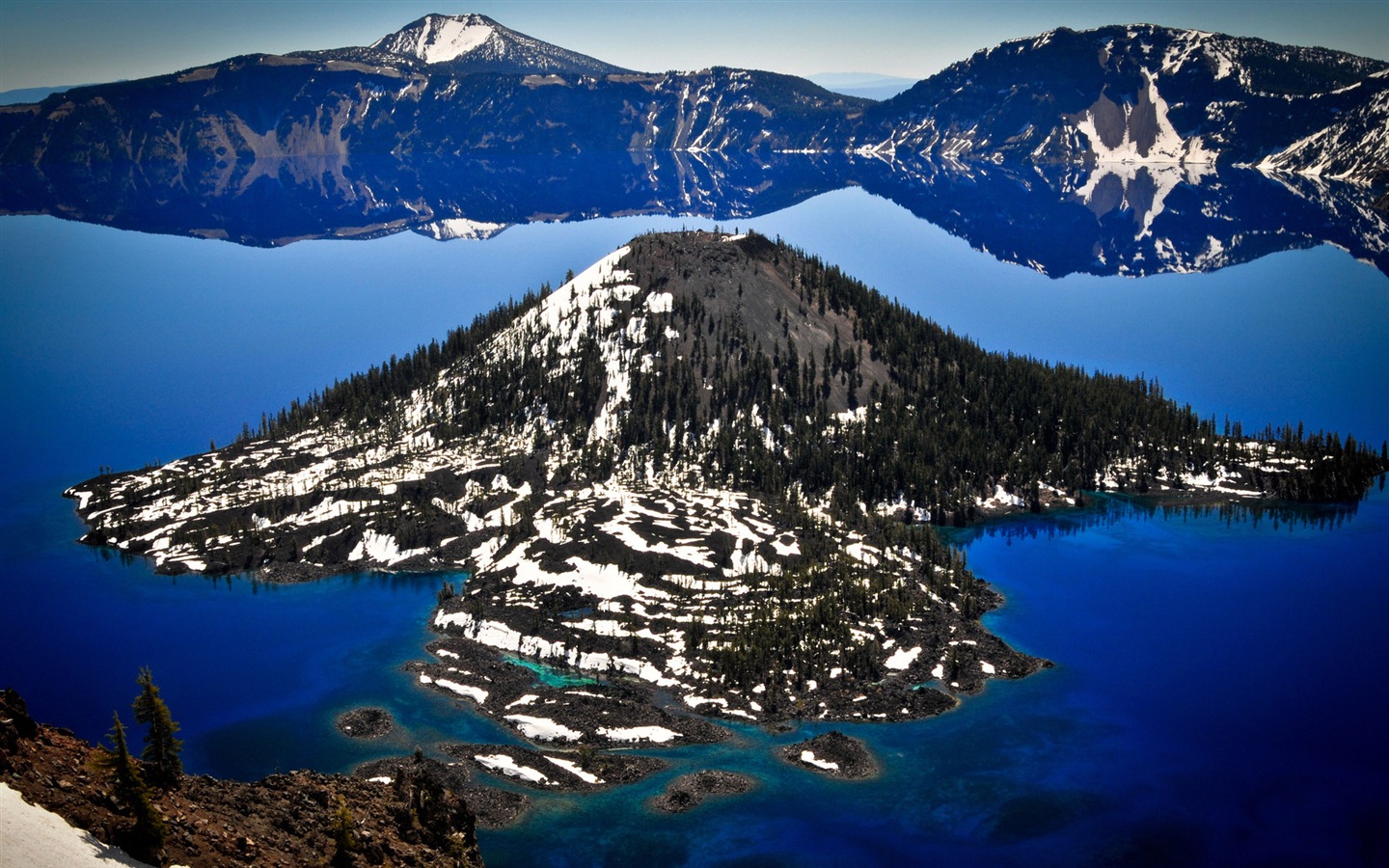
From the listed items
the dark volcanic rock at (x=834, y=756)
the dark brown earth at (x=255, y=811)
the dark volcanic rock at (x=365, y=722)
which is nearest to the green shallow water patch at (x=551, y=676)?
the dark volcanic rock at (x=365, y=722)

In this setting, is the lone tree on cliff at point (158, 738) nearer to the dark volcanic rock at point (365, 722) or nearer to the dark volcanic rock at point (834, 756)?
the dark volcanic rock at point (365, 722)

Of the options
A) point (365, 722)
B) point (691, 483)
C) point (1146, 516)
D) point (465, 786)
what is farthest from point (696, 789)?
point (1146, 516)

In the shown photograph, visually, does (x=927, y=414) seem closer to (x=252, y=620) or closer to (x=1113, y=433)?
(x=1113, y=433)

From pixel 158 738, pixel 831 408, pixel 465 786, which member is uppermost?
pixel 831 408

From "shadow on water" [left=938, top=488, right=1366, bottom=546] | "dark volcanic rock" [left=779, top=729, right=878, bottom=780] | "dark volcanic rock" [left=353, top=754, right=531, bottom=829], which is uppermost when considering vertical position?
"shadow on water" [left=938, top=488, right=1366, bottom=546]

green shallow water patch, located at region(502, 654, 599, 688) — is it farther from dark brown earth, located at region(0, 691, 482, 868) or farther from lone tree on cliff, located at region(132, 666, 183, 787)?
lone tree on cliff, located at region(132, 666, 183, 787)

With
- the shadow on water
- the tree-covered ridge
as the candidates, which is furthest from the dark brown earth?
the shadow on water

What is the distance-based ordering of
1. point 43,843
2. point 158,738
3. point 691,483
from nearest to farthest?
point 43,843, point 158,738, point 691,483

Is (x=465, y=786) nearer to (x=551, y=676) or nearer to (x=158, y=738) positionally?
(x=551, y=676)

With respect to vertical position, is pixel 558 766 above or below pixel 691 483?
below
